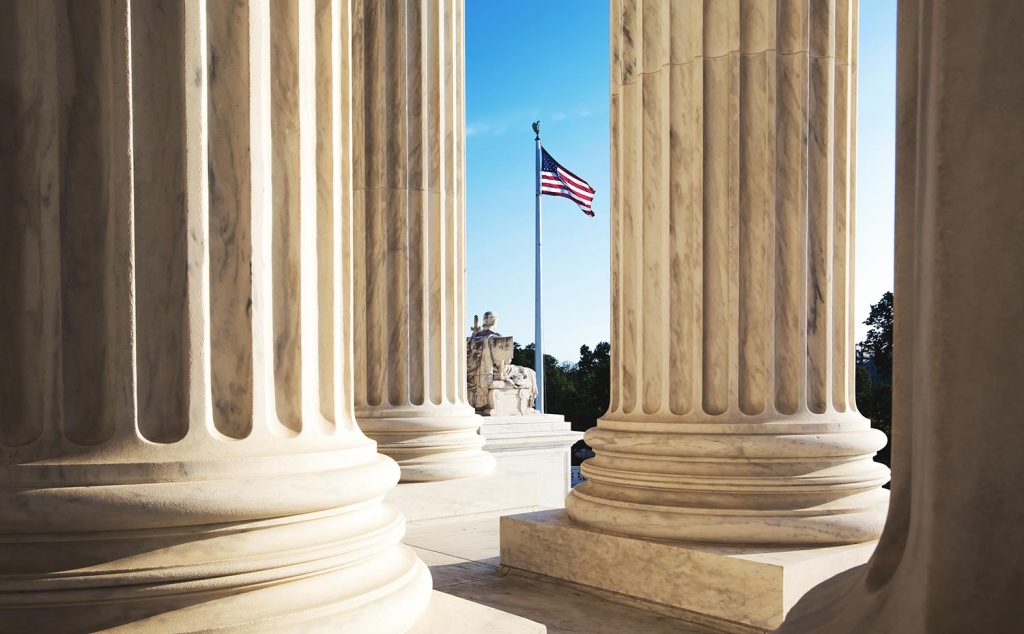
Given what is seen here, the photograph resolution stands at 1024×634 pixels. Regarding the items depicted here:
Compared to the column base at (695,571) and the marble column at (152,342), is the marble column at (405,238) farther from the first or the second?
the marble column at (152,342)

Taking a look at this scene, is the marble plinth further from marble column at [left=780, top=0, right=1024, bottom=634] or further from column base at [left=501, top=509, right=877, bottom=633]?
marble column at [left=780, top=0, right=1024, bottom=634]

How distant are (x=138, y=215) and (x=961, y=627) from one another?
19.3 m

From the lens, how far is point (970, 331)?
12.9m

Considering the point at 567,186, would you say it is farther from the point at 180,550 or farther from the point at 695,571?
the point at 180,550

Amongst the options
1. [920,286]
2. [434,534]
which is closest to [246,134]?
[920,286]

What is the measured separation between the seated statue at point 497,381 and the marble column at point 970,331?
11793cm

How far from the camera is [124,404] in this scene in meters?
21.7

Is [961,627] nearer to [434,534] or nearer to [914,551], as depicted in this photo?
[914,551]

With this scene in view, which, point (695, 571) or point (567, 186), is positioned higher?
point (567, 186)

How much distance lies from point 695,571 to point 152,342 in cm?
2562

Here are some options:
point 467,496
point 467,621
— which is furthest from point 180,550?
point 467,496

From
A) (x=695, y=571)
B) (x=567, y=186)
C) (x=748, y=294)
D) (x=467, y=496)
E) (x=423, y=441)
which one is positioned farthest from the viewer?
(x=567, y=186)

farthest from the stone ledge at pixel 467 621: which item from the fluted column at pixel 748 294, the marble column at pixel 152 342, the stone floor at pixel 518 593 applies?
the fluted column at pixel 748 294

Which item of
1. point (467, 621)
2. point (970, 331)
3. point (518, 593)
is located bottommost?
point (518, 593)
